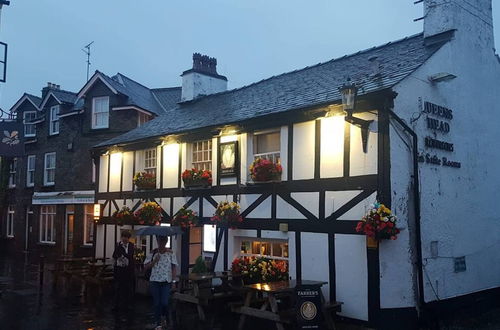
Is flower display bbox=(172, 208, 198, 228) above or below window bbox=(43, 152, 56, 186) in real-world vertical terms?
below

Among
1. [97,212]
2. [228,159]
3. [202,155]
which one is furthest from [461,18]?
[97,212]

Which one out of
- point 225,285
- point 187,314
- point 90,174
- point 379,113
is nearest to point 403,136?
point 379,113

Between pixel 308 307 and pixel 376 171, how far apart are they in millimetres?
3083

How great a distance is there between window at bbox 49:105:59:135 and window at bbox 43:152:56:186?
1263mm

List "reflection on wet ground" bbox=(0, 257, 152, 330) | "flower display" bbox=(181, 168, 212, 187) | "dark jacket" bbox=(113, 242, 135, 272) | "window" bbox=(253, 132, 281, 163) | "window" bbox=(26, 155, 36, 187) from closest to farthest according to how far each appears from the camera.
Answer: "reflection on wet ground" bbox=(0, 257, 152, 330), "dark jacket" bbox=(113, 242, 135, 272), "window" bbox=(253, 132, 281, 163), "flower display" bbox=(181, 168, 212, 187), "window" bbox=(26, 155, 36, 187)

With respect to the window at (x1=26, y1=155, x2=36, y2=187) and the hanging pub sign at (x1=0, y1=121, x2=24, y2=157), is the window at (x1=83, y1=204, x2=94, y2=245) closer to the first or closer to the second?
the window at (x1=26, y1=155, x2=36, y2=187)

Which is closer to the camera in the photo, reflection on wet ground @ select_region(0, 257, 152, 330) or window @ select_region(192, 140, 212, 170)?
reflection on wet ground @ select_region(0, 257, 152, 330)

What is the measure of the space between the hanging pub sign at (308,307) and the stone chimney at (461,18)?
7043 millimetres

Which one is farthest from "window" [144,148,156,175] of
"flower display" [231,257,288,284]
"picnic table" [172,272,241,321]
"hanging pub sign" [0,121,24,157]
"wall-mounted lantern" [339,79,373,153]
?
"wall-mounted lantern" [339,79,373,153]

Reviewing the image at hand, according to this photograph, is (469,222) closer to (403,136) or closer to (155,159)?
(403,136)

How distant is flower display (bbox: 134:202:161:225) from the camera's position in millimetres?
14984

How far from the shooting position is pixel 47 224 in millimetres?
25719

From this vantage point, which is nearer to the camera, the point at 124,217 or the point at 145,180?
the point at 145,180

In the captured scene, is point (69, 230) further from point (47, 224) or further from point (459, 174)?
point (459, 174)
